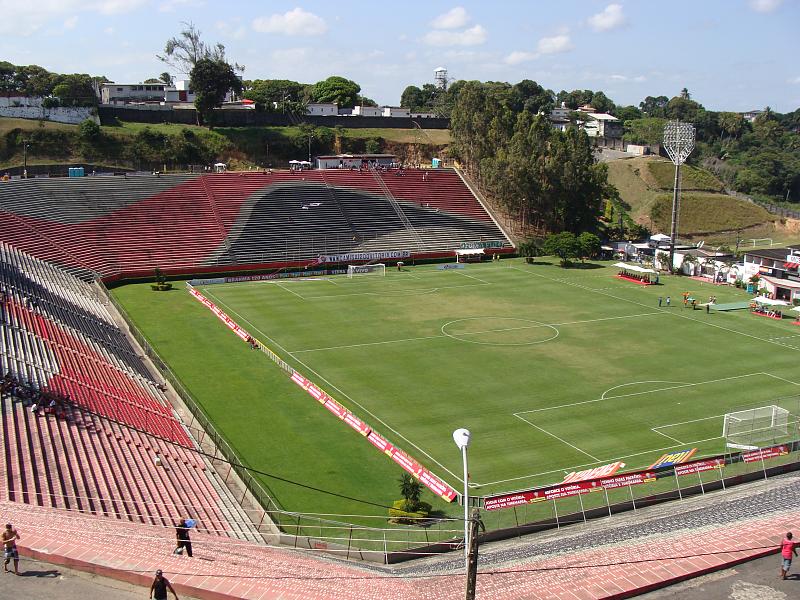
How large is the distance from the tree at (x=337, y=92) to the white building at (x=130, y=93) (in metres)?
36.6

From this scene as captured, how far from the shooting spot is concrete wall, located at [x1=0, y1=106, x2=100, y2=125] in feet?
362

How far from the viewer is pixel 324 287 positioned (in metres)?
77.3

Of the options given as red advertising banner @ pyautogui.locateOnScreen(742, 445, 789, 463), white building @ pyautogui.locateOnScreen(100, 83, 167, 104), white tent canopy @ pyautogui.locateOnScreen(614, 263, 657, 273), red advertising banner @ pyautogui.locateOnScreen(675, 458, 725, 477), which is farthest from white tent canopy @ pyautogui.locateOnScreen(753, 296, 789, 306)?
white building @ pyautogui.locateOnScreen(100, 83, 167, 104)

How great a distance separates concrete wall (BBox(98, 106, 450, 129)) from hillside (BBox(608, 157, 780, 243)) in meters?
35.1

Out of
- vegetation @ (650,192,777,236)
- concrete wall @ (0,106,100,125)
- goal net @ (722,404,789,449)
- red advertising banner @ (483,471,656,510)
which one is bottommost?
red advertising banner @ (483,471,656,510)

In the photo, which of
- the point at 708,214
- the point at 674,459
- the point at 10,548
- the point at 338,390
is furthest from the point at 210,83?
the point at 10,548

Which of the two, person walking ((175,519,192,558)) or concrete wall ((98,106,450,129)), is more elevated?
concrete wall ((98,106,450,129))

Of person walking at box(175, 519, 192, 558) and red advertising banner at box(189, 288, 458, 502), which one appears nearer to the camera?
person walking at box(175, 519, 192, 558)

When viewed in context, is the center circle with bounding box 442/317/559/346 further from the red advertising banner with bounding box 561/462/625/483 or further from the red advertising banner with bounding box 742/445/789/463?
the red advertising banner with bounding box 742/445/789/463

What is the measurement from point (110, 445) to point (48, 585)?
42.1 feet

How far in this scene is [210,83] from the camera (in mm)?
121500

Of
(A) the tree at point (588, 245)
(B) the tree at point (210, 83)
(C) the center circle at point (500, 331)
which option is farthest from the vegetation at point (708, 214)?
(B) the tree at point (210, 83)

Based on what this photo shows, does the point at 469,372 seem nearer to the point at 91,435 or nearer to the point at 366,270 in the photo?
the point at 91,435

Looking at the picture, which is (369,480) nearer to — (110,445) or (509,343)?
(110,445)
